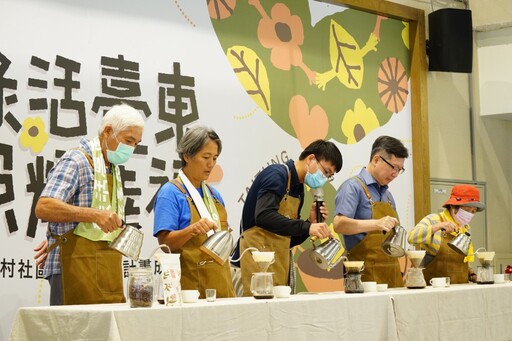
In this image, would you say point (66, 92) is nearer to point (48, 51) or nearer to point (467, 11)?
point (48, 51)

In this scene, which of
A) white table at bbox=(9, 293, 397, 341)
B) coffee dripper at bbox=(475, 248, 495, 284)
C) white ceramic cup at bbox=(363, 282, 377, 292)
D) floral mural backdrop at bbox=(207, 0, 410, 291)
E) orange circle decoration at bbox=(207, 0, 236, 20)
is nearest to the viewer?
white table at bbox=(9, 293, 397, 341)

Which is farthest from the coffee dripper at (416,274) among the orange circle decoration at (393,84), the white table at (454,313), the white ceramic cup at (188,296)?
the orange circle decoration at (393,84)

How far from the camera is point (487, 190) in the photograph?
834 cm

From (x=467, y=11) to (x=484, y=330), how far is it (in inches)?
157

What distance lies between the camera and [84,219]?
3.49 meters

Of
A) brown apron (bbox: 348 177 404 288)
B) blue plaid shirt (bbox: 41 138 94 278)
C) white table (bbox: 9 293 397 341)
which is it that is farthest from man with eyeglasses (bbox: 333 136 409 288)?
blue plaid shirt (bbox: 41 138 94 278)

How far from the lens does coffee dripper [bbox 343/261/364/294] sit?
4125 mm

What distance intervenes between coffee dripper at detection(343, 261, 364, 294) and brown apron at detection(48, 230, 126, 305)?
3.87ft

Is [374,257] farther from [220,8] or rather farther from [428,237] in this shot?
[220,8]

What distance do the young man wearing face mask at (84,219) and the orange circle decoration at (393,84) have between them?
3744 millimetres

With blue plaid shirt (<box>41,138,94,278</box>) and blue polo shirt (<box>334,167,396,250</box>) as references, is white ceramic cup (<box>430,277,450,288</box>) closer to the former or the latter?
blue polo shirt (<box>334,167,396,250</box>)

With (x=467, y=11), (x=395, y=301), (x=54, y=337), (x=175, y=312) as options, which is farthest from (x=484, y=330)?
(x=467, y=11)

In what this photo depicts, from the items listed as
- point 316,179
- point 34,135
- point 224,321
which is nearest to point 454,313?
point 316,179

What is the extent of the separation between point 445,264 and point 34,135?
256 centimetres
